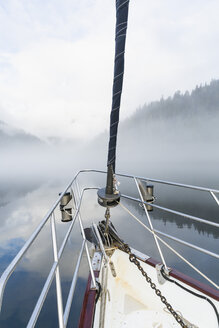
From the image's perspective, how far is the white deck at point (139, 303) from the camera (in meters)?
2.03

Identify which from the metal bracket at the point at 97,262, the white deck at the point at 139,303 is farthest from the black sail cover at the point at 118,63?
the white deck at the point at 139,303

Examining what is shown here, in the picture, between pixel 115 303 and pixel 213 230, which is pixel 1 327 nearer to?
pixel 115 303

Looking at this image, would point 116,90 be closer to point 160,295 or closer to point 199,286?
point 160,295

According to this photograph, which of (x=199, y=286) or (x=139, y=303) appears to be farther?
(x=139, y=303)

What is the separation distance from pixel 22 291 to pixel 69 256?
21.4 metres

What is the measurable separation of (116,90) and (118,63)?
316 millimetres

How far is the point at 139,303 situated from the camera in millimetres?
2447

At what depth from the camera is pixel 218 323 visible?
6.15 ft

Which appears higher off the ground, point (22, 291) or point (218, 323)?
point (218, 323)

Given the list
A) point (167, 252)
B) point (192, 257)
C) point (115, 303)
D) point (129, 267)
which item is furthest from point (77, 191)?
point (192, 257)

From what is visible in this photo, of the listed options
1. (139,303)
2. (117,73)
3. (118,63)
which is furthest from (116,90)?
(139,303)

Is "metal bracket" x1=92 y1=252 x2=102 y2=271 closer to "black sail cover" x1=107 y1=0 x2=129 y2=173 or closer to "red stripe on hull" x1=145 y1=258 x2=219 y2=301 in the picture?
"red stripe on hull" x1=145 y1=258 x2=219 y2=301

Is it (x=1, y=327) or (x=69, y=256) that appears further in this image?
(x=69, y=256)

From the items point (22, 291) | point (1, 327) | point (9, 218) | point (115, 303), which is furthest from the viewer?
point (9, 218)
